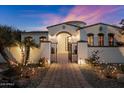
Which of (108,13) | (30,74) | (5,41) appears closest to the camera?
(30,74)

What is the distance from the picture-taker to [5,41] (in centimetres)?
1766

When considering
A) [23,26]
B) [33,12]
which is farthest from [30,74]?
[23,26]

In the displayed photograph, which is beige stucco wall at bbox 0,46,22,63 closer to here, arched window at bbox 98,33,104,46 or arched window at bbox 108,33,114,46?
arched window at bbox 98,33,104,46

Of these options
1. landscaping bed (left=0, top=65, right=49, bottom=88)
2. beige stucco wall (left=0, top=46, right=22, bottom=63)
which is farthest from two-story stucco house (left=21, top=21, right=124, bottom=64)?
landscaping bed (left=0, top=65, right=49, bottom=88)

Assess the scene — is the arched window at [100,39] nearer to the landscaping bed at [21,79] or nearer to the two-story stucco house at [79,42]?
the two-story stucco house at [79,42]

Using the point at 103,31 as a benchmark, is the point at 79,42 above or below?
below

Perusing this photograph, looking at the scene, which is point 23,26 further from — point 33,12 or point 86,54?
point 86,54

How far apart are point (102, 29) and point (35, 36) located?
5968mm

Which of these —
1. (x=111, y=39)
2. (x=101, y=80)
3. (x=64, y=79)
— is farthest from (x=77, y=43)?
(x=101, y=80)

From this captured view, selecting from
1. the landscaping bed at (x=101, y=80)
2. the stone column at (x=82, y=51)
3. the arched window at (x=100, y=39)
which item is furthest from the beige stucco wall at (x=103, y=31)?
the landscaping bed at (x=101, y=80)

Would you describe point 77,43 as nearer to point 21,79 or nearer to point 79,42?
point 79,42

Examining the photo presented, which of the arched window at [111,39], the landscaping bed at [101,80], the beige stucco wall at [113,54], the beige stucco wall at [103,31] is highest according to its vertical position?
the beige stucco wall at [103,31]

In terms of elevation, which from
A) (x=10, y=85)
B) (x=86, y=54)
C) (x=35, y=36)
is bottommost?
(x=10, y=85)

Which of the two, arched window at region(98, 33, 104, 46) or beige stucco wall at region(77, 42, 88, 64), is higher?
arched window at region(98, 33, 104, 46)
